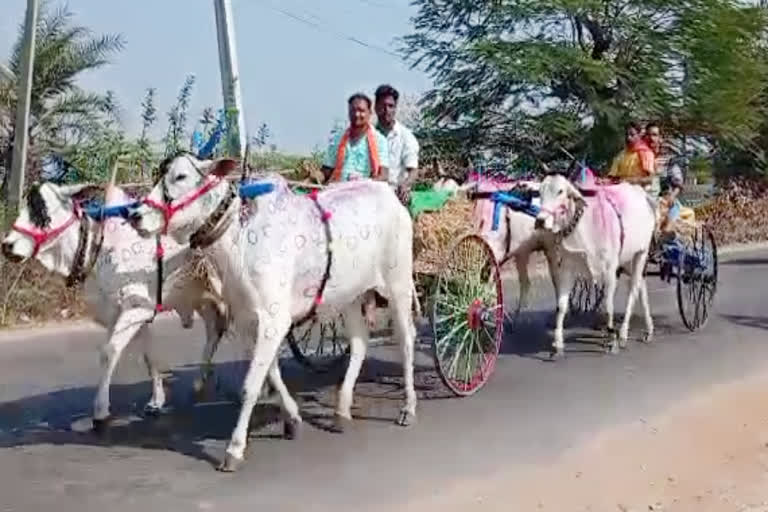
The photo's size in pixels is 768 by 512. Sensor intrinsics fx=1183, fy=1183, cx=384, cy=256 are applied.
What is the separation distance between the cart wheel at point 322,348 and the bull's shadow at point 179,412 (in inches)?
6.1

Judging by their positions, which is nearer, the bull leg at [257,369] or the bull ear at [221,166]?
the bull leg at [257,369]

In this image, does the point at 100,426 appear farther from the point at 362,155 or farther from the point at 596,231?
the point at 596,231

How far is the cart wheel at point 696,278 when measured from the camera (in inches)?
546

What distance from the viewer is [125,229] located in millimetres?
8445

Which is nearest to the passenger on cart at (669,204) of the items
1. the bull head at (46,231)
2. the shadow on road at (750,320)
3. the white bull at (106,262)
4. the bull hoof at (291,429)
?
the shadow on road at (750,320)

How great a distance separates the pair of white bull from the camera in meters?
7.50

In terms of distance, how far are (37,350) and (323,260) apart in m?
5.65

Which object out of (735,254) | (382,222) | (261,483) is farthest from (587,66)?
(261,483)

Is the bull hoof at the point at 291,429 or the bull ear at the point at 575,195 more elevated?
the bull ear at the point at 575,195

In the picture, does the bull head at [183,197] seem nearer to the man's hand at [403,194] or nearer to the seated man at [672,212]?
the man's hand at [403,194]

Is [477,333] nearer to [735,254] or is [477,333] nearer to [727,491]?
[727,491]

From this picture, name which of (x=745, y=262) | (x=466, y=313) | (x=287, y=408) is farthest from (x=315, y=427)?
(x=745, y=262)

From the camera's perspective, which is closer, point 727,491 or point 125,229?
point 727,491

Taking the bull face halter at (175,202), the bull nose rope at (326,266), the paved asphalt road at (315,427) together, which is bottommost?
the paved asphalt road at (315,427)
